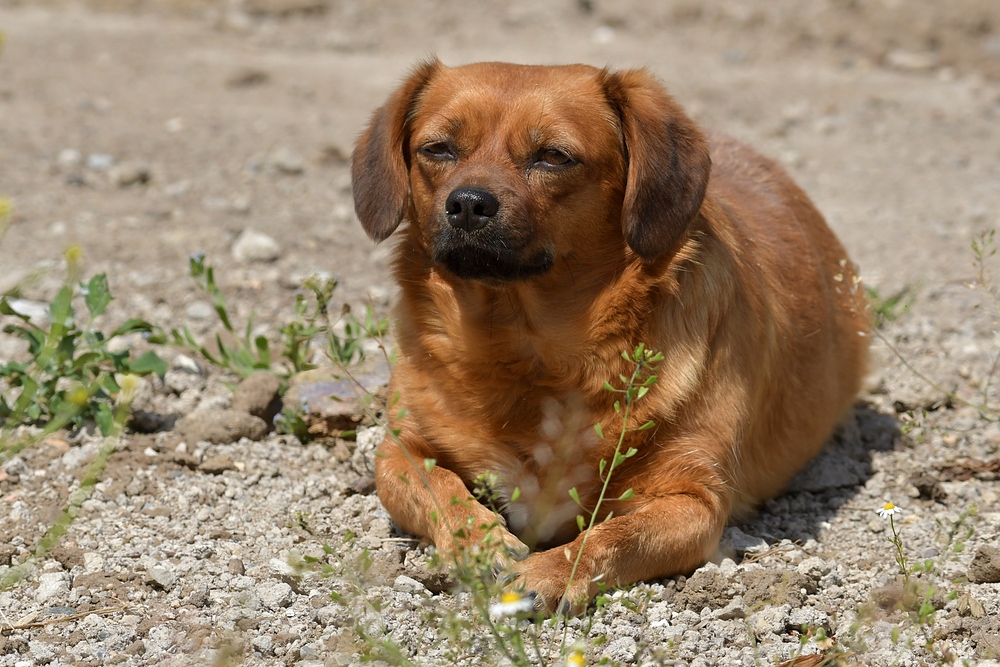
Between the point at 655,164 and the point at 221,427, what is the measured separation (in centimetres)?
199

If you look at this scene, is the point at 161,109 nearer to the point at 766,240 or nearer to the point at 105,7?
the point at 105,7

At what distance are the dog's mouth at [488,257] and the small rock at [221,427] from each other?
1217 mm

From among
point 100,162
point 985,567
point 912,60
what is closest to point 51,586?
point 985,567

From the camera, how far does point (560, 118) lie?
3.93 meters

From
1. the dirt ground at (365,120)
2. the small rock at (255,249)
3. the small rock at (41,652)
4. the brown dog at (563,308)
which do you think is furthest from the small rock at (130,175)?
the small rock at (41,652)

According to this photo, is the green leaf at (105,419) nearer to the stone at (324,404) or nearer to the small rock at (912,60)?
the stone at (324,404)

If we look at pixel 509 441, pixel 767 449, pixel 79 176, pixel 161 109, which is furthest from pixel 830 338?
pixel 161 109

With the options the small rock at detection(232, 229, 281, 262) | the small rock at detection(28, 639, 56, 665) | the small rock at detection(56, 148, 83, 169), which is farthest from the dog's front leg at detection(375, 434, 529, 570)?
the small rock at detection(56, 148, 83, 169)

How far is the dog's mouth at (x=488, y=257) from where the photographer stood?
373cm

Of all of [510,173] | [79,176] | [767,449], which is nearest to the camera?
[510,173]

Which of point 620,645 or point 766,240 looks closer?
point 620,645

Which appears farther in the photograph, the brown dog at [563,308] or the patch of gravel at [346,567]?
the brown dog at [563,308]

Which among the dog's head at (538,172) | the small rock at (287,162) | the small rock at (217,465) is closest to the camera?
the dog's head at (538,172)

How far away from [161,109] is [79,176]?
77.8 inches
